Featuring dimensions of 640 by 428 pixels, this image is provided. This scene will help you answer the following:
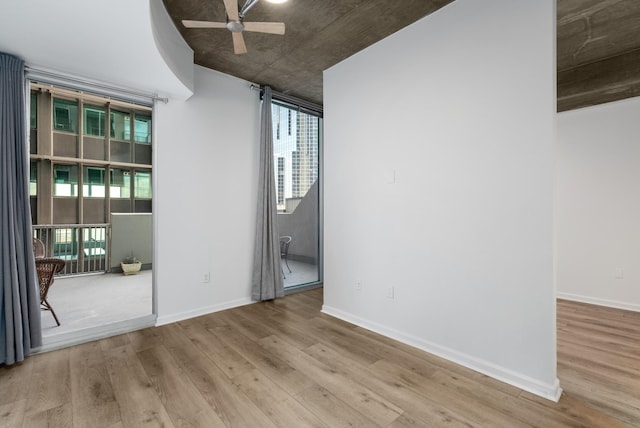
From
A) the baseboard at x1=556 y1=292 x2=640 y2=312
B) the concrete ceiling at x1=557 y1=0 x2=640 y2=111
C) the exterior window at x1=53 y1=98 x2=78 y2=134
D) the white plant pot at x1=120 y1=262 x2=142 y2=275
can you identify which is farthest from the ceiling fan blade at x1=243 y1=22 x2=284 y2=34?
the baseboard at x1=556 y1=292 x2=640 y2=312

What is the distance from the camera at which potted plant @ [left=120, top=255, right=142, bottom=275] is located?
5.12 metres

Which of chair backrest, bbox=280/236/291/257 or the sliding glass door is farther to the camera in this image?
chair backrest, bbox=280/236/291/257

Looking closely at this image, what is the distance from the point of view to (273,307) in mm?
3666

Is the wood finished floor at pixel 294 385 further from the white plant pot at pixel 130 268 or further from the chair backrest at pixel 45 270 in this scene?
the white plant pot at pixel 130 268

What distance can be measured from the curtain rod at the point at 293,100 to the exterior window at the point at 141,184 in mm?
3296

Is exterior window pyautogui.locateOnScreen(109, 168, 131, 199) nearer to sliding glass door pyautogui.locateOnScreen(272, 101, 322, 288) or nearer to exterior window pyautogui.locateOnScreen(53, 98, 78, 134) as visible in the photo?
exterior window pyautogui.locateOnScreen(53, 98, 78, 134)

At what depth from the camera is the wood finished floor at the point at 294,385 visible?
169cm

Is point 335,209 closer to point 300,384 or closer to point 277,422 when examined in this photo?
point 300,384

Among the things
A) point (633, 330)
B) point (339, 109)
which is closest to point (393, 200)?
point (339, 109)

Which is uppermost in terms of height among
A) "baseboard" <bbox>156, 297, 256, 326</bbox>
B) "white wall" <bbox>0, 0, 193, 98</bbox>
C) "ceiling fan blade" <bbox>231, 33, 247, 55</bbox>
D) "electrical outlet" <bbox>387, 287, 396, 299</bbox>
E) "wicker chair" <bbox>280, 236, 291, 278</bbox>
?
"ceiling fan blade" <bbox>231, 33, 247, 55</bbox>

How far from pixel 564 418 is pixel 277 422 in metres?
1.69

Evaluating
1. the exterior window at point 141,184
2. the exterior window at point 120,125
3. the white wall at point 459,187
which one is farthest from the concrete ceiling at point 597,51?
the exterior window at point 141,184

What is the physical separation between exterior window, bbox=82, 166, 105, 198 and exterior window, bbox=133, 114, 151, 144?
854mm

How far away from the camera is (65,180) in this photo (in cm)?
457
